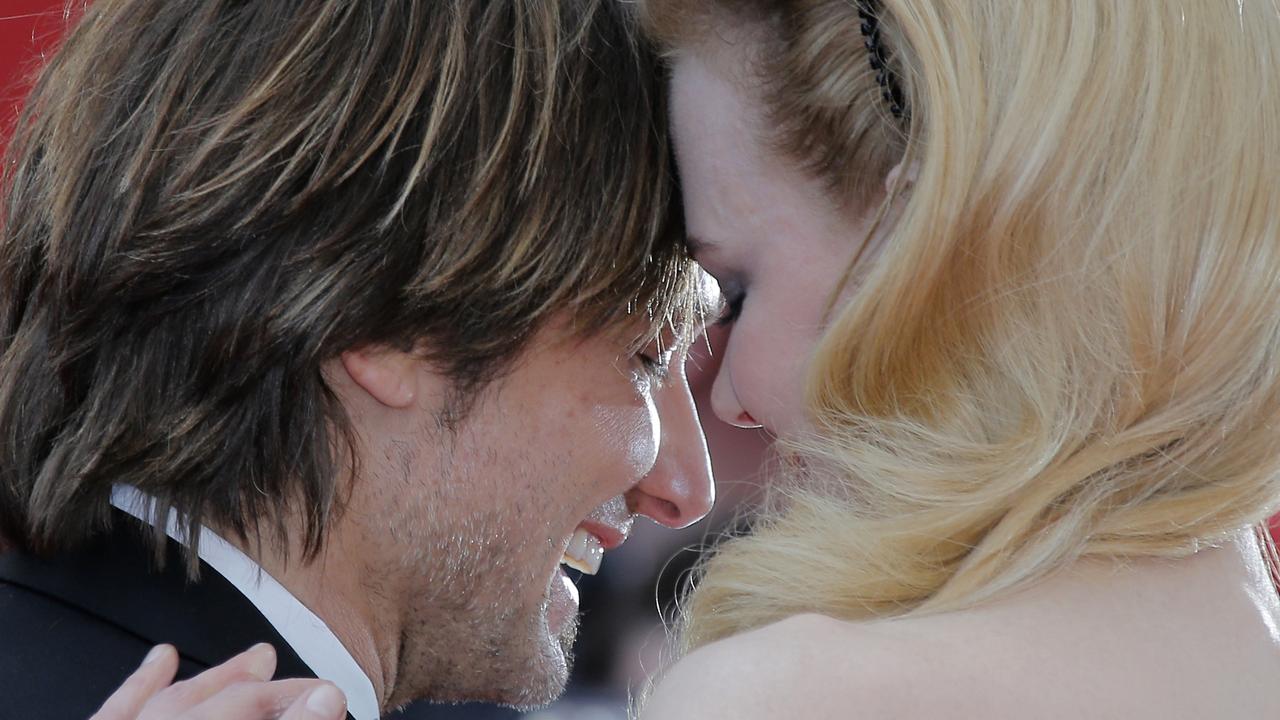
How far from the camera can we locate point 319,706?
97 centimetres

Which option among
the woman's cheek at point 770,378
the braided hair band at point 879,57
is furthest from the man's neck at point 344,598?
the braided hair band at point 879,57

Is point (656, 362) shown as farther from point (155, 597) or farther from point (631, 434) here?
point (155, 597)

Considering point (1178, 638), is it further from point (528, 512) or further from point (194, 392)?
point (194, 392)

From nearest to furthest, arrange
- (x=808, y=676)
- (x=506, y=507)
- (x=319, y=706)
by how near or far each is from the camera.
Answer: (x=808, y=676) → (x=319, y=706) → (x=506, y=507)

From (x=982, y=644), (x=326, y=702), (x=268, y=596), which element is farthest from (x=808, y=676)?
(x=268, y=596)

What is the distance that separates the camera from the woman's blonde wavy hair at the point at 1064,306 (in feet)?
3.26

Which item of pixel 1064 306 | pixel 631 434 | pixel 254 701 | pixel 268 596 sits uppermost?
pixel 1064 306

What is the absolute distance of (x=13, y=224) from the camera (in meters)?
1.47

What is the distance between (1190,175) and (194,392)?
3.27 ft

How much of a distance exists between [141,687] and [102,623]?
0.22m

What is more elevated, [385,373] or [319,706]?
[319,706]

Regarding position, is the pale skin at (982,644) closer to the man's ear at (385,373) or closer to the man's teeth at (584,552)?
the man's ear at (385,373)

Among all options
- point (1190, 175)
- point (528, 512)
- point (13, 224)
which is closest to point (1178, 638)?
point (1190, 175)

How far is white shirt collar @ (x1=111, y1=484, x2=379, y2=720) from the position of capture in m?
1.34
